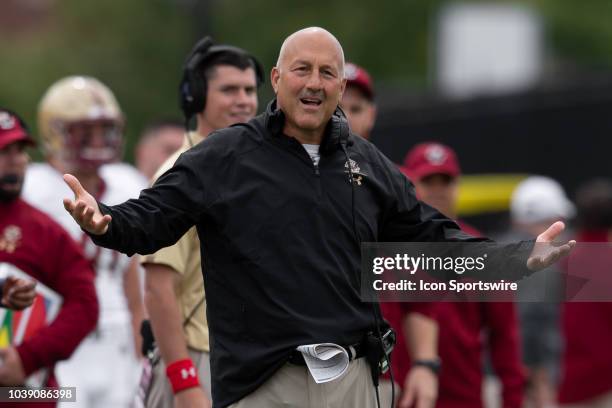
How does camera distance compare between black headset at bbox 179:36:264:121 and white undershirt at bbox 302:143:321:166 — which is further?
black headset at bbox 179:36:264:121

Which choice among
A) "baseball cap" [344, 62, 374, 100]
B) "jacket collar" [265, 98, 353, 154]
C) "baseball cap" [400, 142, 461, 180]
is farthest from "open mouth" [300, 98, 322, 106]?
"baseball cap" [400, 142, 461, 180]

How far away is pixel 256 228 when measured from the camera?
5.73m

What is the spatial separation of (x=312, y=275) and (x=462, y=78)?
95.8 feet

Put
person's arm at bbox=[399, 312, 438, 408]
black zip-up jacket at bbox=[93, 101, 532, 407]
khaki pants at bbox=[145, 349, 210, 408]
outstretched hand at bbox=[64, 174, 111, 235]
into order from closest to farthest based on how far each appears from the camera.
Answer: outstretched hand at bbox=[64, 174, 111, 235] → black zip-up jacket at bbox=[93, 101, 532, 407] → khaki pants at bbox=[145, 349, 210, 408] → person's arm at bbox=[399, 312, 438, 408]

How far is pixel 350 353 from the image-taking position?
5.80 metres

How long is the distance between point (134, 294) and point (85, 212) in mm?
3872

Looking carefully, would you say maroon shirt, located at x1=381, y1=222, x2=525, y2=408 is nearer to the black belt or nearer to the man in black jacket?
the black belt

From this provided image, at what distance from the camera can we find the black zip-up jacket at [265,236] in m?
5.70

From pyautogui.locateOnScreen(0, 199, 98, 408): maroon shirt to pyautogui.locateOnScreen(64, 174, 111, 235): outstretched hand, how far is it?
219cm

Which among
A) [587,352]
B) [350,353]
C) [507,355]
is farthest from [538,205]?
[350,353]

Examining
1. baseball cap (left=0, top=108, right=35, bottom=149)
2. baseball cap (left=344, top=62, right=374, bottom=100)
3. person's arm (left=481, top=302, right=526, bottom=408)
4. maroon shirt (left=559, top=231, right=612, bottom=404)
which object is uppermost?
baseball cap (left=344, top=62, right=374, bottom=100)

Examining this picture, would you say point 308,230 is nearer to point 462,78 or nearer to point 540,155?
point 540,155

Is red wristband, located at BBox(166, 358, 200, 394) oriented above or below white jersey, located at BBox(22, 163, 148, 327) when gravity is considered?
below

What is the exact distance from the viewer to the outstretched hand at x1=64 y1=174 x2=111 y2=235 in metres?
5.26
